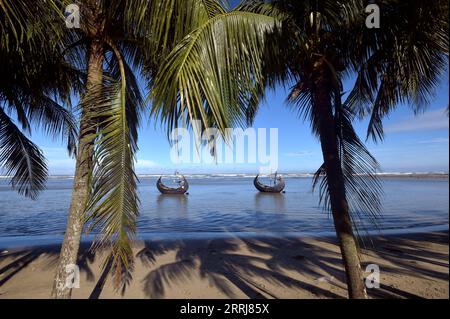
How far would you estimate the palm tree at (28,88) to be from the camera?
283cm

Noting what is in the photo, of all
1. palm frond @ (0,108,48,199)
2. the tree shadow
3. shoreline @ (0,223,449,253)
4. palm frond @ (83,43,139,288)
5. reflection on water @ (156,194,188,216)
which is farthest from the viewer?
reflection on water @ (156,194,188,216)

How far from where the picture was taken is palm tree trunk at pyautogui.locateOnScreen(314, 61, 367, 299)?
3.11 m

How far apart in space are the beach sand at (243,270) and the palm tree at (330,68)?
2.39 meters

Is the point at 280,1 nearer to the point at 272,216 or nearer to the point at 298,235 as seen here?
the point at 298,235

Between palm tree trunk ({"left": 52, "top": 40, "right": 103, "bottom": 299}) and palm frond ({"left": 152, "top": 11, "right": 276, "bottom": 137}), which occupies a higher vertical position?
palm frond ({"left": 152, "top": 11, "right": 276, "bottom": 137})

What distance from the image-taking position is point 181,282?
17.5 ft

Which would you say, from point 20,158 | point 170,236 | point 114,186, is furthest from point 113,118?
point 170,236

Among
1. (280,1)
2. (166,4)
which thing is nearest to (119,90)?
(166,4)

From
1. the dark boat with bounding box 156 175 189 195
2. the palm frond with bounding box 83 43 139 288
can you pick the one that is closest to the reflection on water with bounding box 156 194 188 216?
the dark boat with bounding box 156 175 189 195

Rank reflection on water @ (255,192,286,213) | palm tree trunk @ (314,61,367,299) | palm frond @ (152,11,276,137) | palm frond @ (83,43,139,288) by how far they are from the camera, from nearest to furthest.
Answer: palm frond @ (152,11,276,137), palm frond @ (83,43,139,288), palm tree trunk @ (314,61,367,299), reflection on water @ (255,192,286,213)

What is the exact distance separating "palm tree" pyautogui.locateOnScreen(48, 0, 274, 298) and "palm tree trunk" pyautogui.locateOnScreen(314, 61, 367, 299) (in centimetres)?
112

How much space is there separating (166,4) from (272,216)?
556 inches

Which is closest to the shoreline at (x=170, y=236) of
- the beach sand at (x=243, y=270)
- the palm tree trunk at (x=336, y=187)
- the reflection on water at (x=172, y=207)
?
the beach sand at (x=243, y=270)

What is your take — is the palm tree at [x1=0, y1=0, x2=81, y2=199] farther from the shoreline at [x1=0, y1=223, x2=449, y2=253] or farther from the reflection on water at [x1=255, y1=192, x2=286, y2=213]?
the reflection on water at [x1=255, y1=192, x2=286, y2=213]
